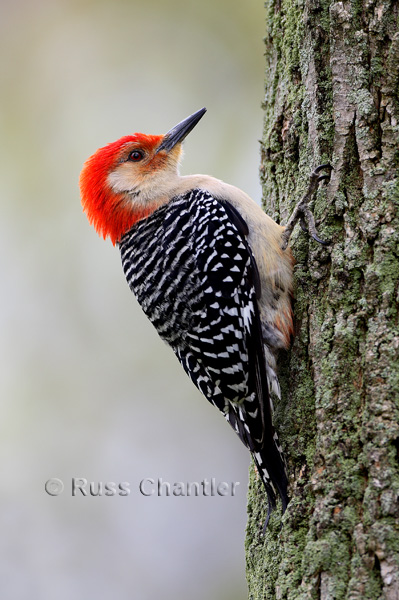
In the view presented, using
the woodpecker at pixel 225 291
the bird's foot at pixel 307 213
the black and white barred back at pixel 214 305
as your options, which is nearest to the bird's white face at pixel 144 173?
the woodpecker at pixel 225 291

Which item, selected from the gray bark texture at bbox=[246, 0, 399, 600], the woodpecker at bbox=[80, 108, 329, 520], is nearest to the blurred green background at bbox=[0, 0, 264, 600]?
the woodpecker at bbox=[80, 108, 329, 520]

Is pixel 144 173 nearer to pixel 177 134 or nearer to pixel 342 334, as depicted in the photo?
pixel 177 134

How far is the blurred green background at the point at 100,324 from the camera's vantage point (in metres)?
7.72

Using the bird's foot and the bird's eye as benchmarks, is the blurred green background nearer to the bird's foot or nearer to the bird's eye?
the bird's eye

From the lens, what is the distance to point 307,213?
363cm

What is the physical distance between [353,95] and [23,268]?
5.80 metres

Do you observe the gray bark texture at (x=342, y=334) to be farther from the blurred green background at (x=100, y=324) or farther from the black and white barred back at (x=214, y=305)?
the blurred green background at (x=100, y=324)

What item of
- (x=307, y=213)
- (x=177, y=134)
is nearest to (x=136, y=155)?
(x=177, y=134)

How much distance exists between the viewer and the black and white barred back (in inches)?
143

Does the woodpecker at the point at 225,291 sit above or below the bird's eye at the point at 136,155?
below

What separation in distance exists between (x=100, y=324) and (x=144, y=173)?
369 centimetres

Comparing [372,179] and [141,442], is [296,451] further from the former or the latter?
[141,442]

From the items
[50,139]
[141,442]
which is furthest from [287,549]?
[50,139]

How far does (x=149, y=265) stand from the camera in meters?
4.12
